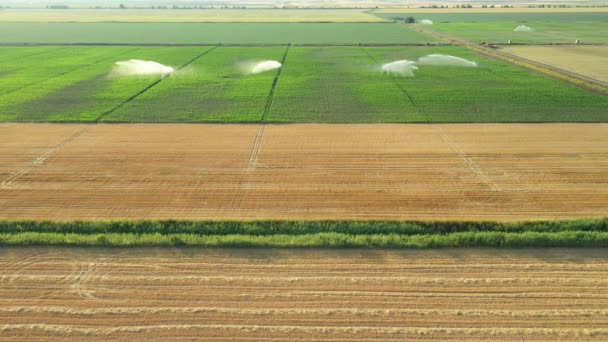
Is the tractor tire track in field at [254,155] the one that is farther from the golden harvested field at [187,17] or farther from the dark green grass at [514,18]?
the dark green grass at [514,18]

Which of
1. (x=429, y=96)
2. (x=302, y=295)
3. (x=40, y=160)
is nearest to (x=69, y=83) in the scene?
(x=40, y=160)

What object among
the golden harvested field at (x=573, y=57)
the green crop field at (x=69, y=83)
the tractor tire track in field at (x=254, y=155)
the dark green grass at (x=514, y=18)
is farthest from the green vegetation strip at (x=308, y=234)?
the dark green grass at (x=514, y=18)

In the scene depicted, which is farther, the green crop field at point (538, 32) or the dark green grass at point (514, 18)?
the dark green grass at point (514, 18)

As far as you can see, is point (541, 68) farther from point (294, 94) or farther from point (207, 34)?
point (207, 34)

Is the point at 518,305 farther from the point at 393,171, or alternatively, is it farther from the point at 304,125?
the point at 304,125

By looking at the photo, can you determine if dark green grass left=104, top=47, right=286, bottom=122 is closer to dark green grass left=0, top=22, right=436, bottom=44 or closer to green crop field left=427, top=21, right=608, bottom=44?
dark green grass left=0, top=22, right=436, bottom=44

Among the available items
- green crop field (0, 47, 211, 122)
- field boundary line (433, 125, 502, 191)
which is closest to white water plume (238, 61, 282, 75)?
green crop field (0, 47, 211, 122)
